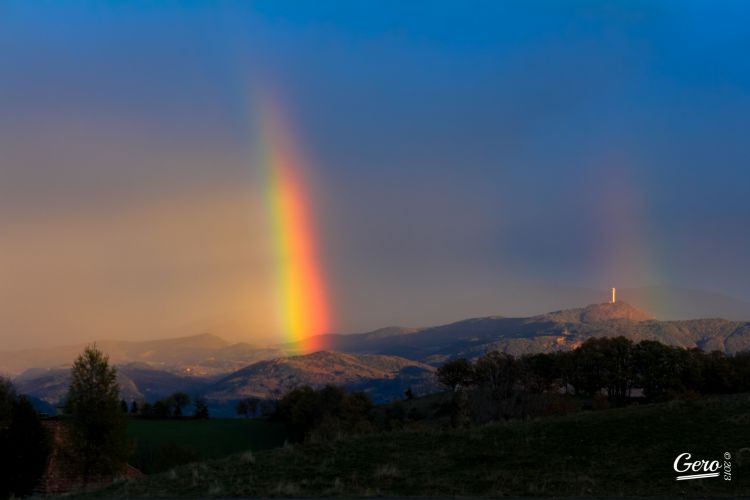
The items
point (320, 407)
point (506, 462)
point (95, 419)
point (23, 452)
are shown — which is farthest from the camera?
point (320, 407)

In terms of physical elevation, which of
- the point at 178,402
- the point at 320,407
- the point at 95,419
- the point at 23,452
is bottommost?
the point at 178,402

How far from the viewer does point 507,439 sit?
33031 millimetres

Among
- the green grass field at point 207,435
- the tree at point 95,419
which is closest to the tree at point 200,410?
the green grass field at point 207,435

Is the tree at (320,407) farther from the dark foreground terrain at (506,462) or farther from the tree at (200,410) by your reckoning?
the dark foreground terrain at (506,462)

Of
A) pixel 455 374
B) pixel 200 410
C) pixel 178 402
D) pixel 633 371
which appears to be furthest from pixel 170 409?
pixel 633 371

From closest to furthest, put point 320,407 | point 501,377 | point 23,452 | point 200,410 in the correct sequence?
point 23,452 → point 501,377 → point 320,407 → point 200,410

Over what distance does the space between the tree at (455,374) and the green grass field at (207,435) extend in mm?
37823

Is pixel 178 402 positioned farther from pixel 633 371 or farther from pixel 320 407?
pixel 633 371

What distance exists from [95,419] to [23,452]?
7.33 metres

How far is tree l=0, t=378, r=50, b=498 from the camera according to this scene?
5606 centimetres

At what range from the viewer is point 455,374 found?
14962cm

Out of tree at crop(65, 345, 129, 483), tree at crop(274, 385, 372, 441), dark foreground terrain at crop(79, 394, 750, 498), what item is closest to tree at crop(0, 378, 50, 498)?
tree at crop(65, 345, 129, 483)

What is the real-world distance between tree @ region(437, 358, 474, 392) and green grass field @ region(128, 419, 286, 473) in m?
37.8

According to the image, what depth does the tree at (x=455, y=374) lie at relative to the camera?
486 ft
